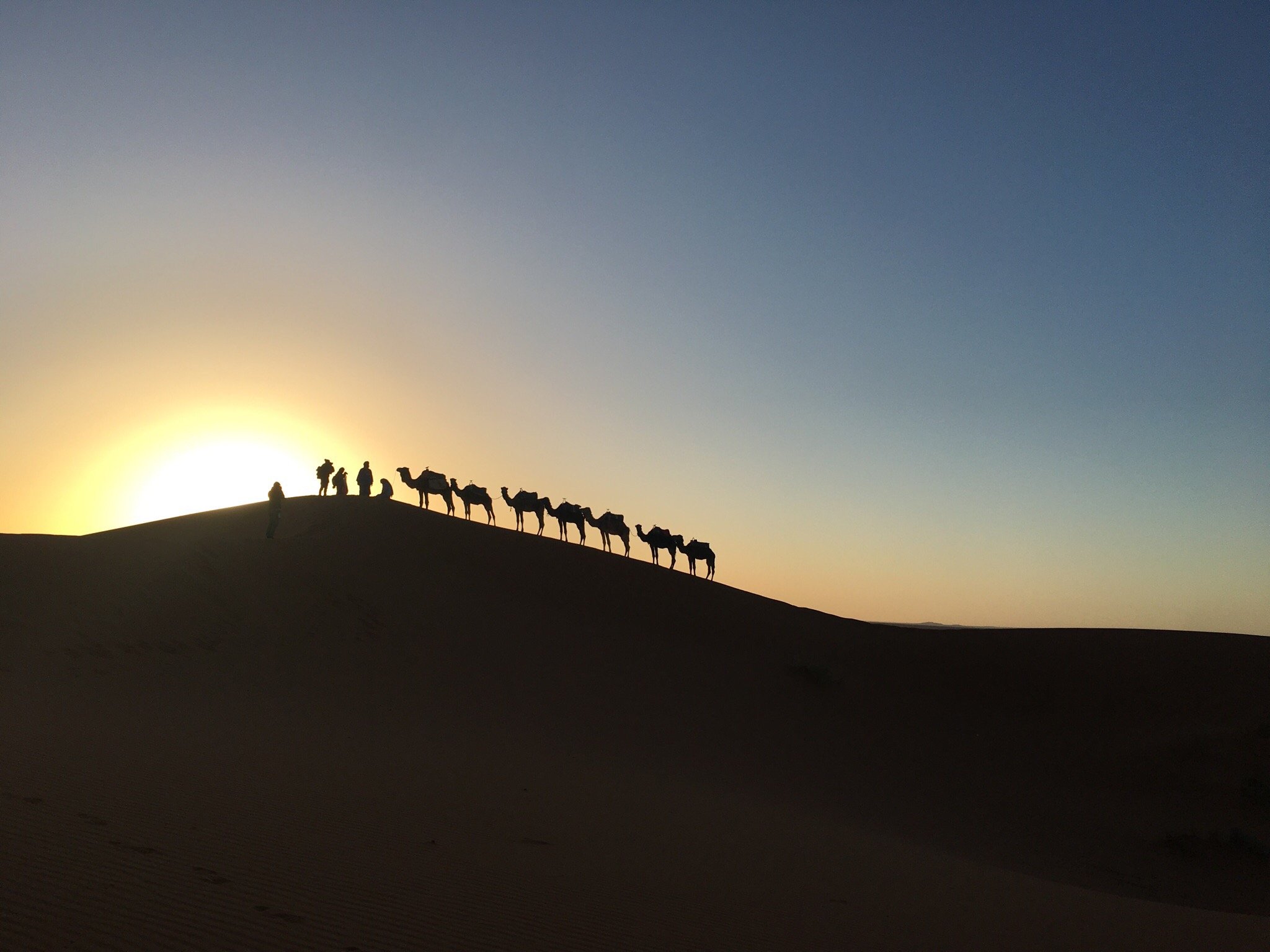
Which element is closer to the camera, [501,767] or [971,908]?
[971,908]

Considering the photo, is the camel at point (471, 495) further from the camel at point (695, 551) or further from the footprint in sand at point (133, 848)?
the footprint in sand at point (133, 848)

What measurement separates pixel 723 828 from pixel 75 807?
822 centimetres

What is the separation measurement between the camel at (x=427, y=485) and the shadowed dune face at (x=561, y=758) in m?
2.29

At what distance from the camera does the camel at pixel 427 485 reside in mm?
37469

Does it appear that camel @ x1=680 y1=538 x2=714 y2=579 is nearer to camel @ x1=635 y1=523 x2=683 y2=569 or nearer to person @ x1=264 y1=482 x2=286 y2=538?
camel @ x1=635 y1=523 x2=683 y2=569

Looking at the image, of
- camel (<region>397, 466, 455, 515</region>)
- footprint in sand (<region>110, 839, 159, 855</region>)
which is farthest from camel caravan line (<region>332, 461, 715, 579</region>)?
footprint in sand (<region>110, 839, 159, 855</region>)

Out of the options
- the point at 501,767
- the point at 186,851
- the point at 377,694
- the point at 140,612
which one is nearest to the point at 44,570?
the point at 140,612

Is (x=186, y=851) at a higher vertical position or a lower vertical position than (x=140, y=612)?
lower

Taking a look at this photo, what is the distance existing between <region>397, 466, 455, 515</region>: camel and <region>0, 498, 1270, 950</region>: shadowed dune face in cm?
229

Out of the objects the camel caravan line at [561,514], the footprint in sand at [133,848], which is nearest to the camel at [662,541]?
the camel caravan line at [561,514]

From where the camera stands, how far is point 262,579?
76.0ft

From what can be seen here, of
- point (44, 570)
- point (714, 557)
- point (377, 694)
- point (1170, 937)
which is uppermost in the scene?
point (714, 557)

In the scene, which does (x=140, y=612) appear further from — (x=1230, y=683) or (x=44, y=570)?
(x=1230, y=683)

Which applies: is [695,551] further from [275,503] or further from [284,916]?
[284,916]
